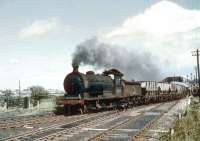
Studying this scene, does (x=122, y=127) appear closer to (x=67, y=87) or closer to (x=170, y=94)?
(x=67, y=87)

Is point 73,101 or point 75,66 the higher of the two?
point 75,66

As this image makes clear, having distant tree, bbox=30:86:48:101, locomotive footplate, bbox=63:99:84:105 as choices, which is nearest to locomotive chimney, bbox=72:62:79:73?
locomotive footplate, bbox=63:99:84:105

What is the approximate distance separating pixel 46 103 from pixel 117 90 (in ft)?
31.4

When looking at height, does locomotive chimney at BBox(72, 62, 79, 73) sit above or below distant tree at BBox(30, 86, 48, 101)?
above

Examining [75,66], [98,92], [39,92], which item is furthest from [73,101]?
[39,92]

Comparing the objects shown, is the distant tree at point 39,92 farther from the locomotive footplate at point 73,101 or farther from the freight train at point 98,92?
the locomotive footplate at point 73,101

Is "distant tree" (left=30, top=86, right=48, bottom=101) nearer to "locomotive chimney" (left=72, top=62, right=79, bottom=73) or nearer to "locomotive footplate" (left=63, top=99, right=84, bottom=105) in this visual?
"locomotive chimney" (left=72, top=62, right=79, bottom=73)

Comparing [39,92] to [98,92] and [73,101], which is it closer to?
[98,92]

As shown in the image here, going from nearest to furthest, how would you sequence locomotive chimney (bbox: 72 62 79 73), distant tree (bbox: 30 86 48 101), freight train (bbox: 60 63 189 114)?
freight train (bbox: 60 63 189 114) → locomotive chimney (bbox: 72 62 79 73) → distant tree (bbox: 30 86 48 101)

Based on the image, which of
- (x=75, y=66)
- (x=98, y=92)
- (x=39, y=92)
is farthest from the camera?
(x=39, y=92)

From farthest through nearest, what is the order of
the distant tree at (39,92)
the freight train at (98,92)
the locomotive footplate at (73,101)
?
the distant tree at (39,92) < the freight train at (98,92) < the locomotive footplate at (73,101)

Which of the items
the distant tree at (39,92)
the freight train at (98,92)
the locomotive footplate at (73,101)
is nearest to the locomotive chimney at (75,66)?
the freight train at (98,92)

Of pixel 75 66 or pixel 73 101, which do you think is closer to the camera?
pixel 73 101

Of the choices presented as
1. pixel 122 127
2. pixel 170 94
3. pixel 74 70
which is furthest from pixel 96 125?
pixel 170 94
